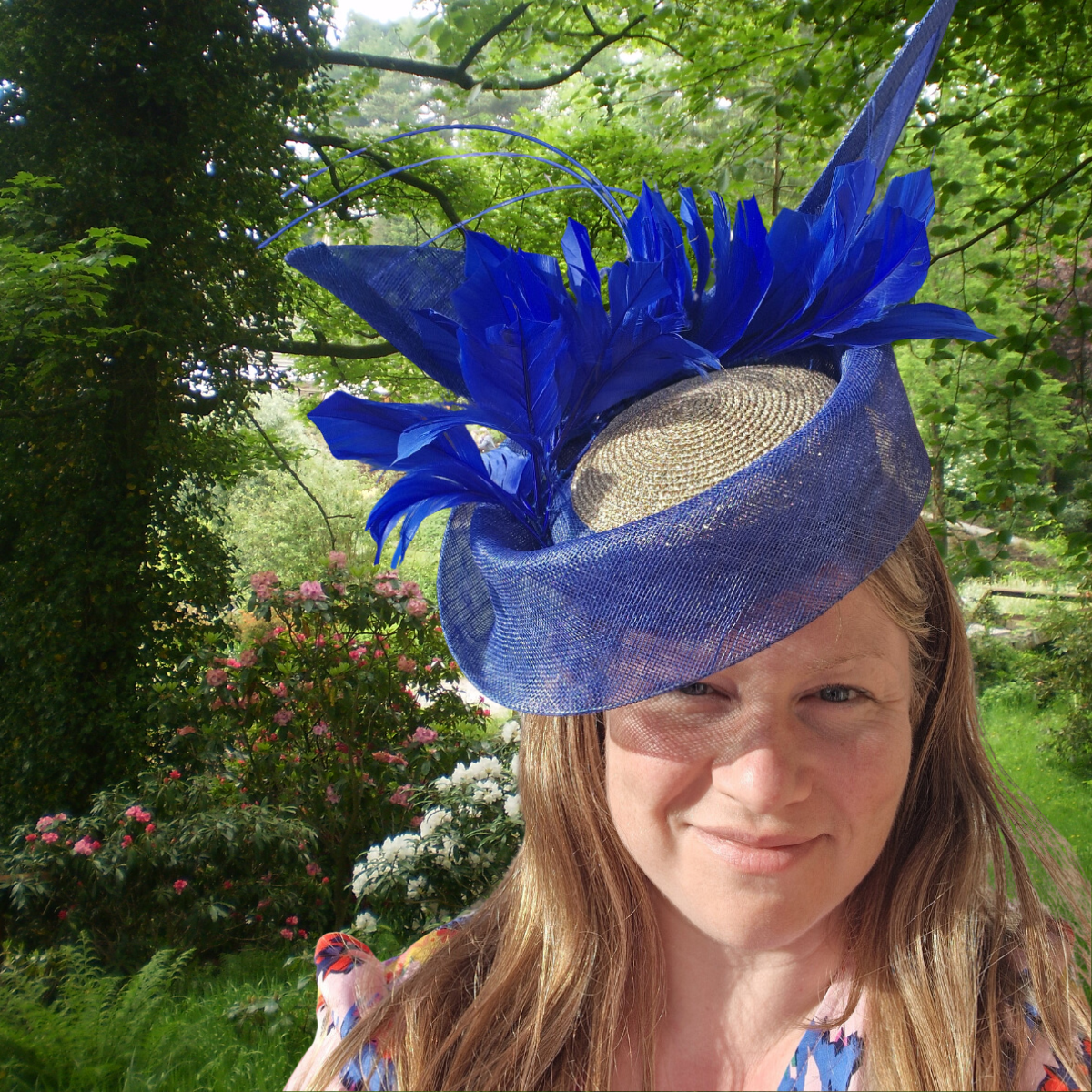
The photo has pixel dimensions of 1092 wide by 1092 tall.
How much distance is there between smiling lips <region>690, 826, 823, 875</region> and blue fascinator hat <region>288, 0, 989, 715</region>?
8.0 inches

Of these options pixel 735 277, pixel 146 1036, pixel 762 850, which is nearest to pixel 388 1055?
pixel 762 850

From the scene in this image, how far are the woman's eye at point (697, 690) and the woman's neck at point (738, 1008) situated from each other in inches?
14.2

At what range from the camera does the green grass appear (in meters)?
6.30

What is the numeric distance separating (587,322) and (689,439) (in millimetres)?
208

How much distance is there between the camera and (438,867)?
3838 mm

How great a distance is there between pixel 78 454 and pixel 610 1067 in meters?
6.02

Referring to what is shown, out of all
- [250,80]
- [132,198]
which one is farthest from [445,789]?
[250,80]

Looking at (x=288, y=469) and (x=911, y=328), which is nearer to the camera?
(x=911, y=328)

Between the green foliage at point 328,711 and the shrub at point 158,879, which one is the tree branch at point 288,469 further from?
the shrub at point 158,879

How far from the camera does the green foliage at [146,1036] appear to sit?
2.79 metres

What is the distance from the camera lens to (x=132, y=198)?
6027 mm

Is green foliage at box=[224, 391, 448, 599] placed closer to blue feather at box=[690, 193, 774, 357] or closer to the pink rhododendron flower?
the pink rhododendron flower

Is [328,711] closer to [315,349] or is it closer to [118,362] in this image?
[118,362]

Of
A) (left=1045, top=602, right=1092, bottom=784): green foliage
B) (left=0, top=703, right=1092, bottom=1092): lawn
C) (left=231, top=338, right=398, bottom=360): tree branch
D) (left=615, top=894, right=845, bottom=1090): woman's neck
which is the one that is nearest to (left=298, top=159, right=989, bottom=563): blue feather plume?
(left=615, top=894, right=845, bottom=1090): woman's neck
